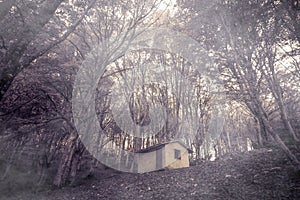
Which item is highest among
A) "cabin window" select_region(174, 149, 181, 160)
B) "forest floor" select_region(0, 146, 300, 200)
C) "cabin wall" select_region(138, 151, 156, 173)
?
"cabin window" select_region(174, 149, 181, 160)

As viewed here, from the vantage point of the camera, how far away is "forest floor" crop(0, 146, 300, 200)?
5.88m

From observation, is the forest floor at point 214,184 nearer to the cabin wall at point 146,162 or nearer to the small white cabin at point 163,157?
the small white cabin at point 163,157

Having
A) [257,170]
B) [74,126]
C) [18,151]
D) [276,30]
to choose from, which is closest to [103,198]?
[74,126]

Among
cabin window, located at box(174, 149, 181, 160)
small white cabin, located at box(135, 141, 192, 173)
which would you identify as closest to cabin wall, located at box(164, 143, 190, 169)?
small white cabin, located at box(135, 141, 192, 173)

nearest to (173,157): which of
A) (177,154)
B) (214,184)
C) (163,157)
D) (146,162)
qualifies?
(177,154)

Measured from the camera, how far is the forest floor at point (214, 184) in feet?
19.3

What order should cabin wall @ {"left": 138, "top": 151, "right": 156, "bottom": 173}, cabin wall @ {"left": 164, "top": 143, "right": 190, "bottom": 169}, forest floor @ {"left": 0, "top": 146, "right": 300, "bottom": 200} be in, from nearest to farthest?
1. forest floor @ {"left": 0, "top": 146, "right": 300, "bottom": 200}
2. cabin wall @ {"left": 164, "top": 143, "right": 190, "bottom": 169}
3. cabin wall @ {"left": 138, "top": 151, "right": 156, "bottom": 173}

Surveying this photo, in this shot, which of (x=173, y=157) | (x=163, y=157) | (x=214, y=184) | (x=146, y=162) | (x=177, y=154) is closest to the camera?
(x=214, y=184)

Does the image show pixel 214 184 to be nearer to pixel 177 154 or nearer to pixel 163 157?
pixel 163 157

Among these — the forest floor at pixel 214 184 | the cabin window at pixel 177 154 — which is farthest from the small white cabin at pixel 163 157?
the forest floor at pixel 214 184

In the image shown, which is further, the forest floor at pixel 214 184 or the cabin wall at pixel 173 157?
the cabin wall at pixel 173 157

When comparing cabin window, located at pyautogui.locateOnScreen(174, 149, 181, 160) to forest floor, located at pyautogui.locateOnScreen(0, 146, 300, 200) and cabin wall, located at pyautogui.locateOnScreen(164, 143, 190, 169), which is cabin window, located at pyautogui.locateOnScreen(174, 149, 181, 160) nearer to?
cabin wall, located at pyautogui.locateOnScreen(164, 143, 190, 169)

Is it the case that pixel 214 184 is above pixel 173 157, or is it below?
below

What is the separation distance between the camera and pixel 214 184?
742 cm
